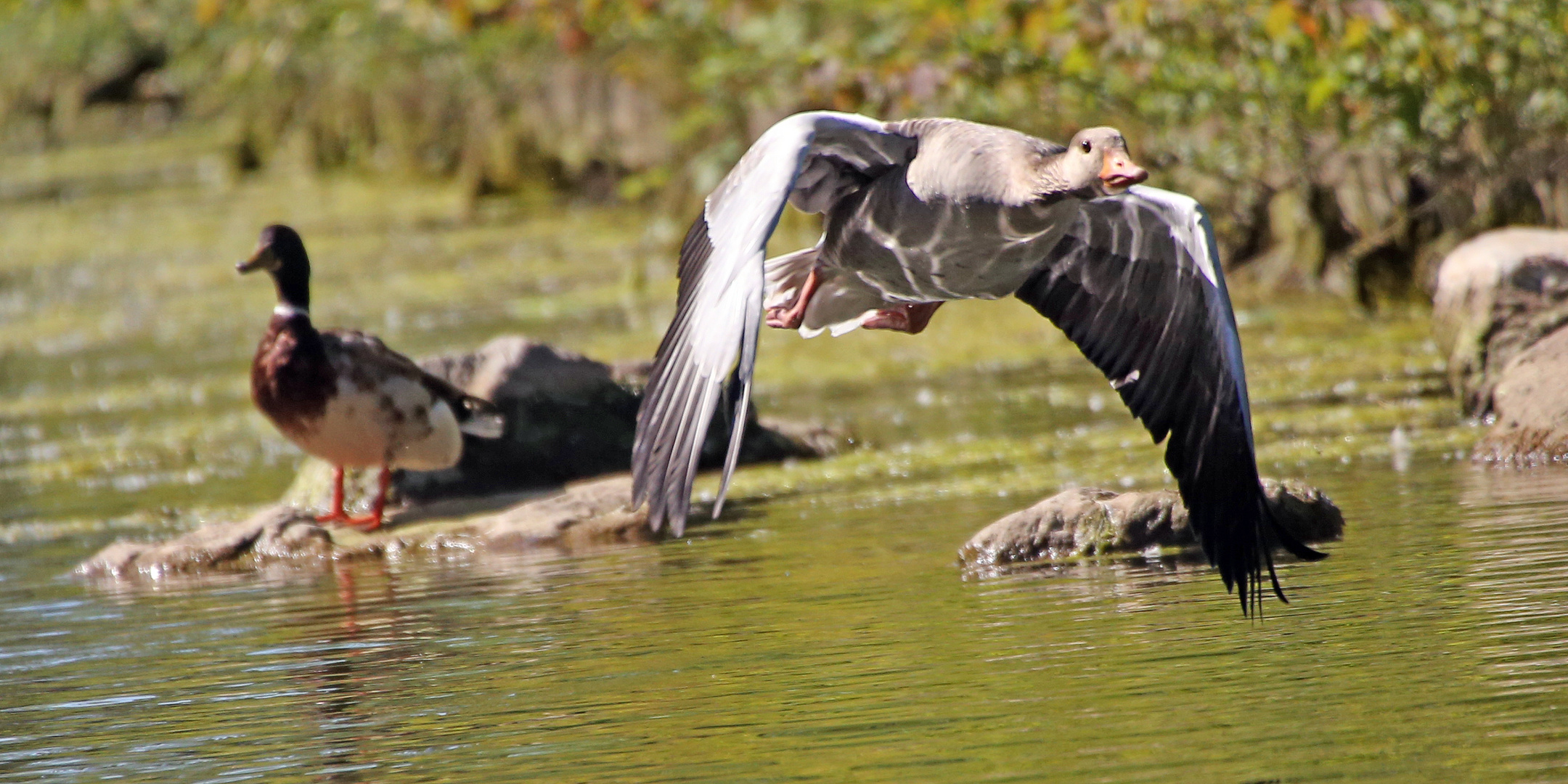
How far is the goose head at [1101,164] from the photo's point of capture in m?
4.92

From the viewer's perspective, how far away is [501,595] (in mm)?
6109

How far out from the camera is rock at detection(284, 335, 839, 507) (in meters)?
8.17

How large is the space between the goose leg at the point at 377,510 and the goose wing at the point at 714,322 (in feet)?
9.01

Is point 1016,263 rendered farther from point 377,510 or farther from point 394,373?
point 377,510

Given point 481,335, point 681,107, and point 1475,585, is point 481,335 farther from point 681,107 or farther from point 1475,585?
point 1475,585

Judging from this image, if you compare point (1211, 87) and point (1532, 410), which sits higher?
point (1211, 87)

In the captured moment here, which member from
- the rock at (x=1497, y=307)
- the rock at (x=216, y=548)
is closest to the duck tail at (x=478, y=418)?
the rock at (x=216, y=548)

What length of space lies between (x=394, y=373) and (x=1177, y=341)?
3.24 m

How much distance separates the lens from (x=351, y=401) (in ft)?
24.2

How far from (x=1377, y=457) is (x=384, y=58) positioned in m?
15.8

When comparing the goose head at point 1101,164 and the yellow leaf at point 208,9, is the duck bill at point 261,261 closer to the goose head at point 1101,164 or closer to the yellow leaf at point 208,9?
the goose head at point 1101,164

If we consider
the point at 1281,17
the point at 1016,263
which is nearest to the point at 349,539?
the point at 1016,263

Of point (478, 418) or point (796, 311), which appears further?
point (478, 418)

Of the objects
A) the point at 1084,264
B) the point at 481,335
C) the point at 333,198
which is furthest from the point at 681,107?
the point at 1084,264
